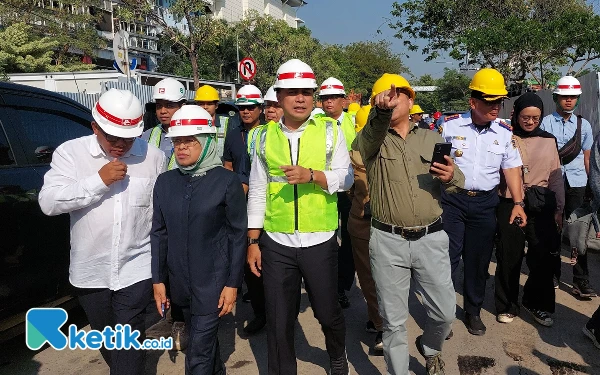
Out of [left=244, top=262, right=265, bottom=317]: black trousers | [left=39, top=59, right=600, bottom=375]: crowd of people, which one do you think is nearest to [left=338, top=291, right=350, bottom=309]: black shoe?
[left=244, top=262, right=265, bottom=317]: black trousers

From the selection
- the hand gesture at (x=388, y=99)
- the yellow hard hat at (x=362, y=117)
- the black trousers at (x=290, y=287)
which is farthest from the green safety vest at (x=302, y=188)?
the yellow hard hat at (x=362, y=117)

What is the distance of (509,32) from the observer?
18.6 meters

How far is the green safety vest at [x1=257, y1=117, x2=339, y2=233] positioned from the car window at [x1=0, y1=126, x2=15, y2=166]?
187 cm

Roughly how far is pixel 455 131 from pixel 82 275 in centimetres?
295

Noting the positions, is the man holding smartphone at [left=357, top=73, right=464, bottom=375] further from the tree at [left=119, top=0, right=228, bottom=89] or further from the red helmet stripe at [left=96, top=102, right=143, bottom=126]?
the tree at [left=119, top=0, right=228, bottom=89]

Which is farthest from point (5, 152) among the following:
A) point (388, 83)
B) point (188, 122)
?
point (388, 83)

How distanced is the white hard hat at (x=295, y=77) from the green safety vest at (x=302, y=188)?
240mm

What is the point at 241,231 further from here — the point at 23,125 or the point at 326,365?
the point at 23,125

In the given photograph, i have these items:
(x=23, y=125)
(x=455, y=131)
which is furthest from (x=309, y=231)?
(x=23, y=125)

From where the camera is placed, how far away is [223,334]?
4.03 meters

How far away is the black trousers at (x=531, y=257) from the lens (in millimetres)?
4056

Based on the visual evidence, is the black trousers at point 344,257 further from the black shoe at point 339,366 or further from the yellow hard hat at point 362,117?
the black shoe at point 339,366

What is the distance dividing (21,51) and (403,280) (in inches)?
1064

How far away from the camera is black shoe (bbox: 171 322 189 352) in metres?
3.76
